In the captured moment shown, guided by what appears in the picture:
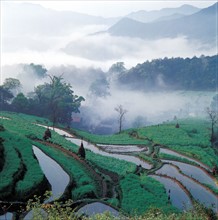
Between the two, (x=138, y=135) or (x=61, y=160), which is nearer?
(x=61, y=160)

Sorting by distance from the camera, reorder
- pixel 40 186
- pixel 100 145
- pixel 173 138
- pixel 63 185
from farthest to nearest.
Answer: pixel 173 138 < pixel 100 145 < pixel 63 185 < pixel 40 186

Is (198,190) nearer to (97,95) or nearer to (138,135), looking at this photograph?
(138,135)

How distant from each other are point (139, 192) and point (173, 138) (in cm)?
4189

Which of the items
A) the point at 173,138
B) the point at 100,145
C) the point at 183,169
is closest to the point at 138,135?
the point at 173,138

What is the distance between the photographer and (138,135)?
276 feet

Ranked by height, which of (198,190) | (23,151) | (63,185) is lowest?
(198,190)

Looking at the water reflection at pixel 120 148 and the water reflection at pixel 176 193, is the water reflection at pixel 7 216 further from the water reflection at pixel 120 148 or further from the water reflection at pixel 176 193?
the water reflection at pixel 120 148

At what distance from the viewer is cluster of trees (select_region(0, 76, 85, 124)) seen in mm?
103875

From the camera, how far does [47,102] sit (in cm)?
11138

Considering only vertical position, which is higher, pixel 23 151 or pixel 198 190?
pixel 23 151

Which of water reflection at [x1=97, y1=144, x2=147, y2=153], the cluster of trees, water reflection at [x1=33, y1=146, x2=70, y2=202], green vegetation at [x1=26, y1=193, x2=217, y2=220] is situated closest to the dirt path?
water reflection at [x1=33, y1=146, x2=70, y2=202]

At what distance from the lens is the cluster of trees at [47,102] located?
10388 centimetres

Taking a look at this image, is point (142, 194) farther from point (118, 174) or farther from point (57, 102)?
point (57, 102)

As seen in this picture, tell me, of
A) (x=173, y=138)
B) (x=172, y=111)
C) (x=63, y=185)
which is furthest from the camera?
(x=172, y=111)
